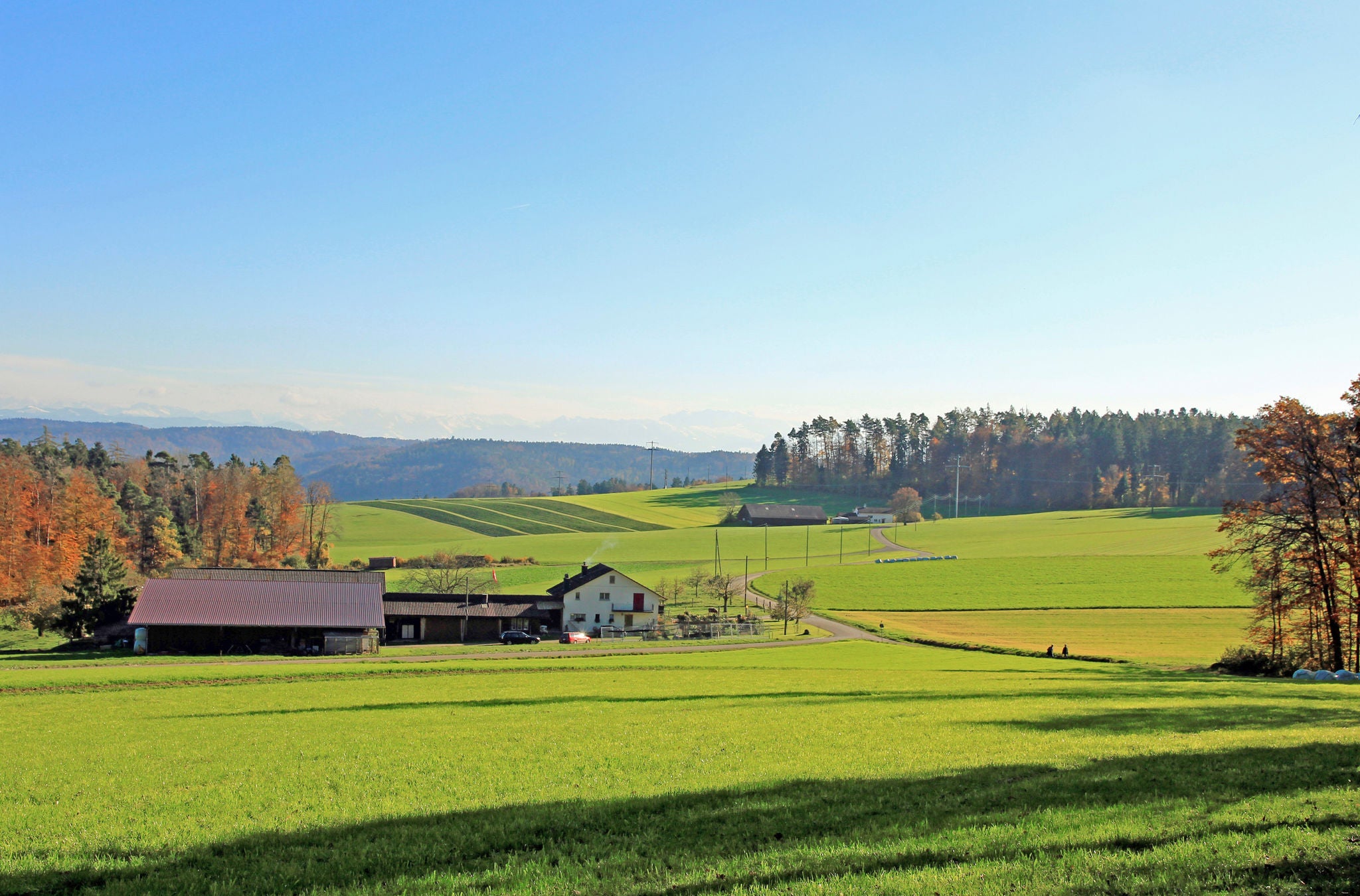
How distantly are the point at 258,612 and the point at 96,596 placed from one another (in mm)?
12845

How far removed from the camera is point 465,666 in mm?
43250

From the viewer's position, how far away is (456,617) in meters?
76.0

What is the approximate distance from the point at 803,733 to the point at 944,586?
8272cm

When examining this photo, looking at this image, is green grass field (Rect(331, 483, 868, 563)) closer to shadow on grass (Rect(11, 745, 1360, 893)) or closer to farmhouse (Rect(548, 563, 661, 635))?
farmhouse (Rect(548, 563, 661, 635))

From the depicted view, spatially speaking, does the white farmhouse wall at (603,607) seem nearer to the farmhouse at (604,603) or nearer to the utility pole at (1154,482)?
the farmhouse at (604,603)

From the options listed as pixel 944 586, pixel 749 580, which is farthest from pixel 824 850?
pixel 749 580

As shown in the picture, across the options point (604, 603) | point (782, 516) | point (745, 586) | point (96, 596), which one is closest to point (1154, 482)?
point (782, 516)

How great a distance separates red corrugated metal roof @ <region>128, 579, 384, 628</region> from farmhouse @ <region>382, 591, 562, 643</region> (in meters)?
3.37

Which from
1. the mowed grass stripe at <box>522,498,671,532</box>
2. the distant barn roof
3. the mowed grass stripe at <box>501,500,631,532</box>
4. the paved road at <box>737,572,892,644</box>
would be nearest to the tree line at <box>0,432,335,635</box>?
the distant barn roof

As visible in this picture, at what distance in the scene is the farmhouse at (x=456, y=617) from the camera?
7438 centimetres

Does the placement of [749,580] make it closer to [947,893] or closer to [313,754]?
[313,754]

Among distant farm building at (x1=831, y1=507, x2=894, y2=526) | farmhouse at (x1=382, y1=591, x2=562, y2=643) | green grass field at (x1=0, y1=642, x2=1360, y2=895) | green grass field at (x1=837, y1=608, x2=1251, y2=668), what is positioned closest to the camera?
green grass field at (x1=0, y1=642, x2=1360, y2=895)

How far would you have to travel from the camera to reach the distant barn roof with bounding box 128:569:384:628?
61250 mm

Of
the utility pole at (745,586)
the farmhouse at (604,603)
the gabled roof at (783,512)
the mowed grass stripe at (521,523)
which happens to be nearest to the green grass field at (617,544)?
the utility pole at (745,586)
